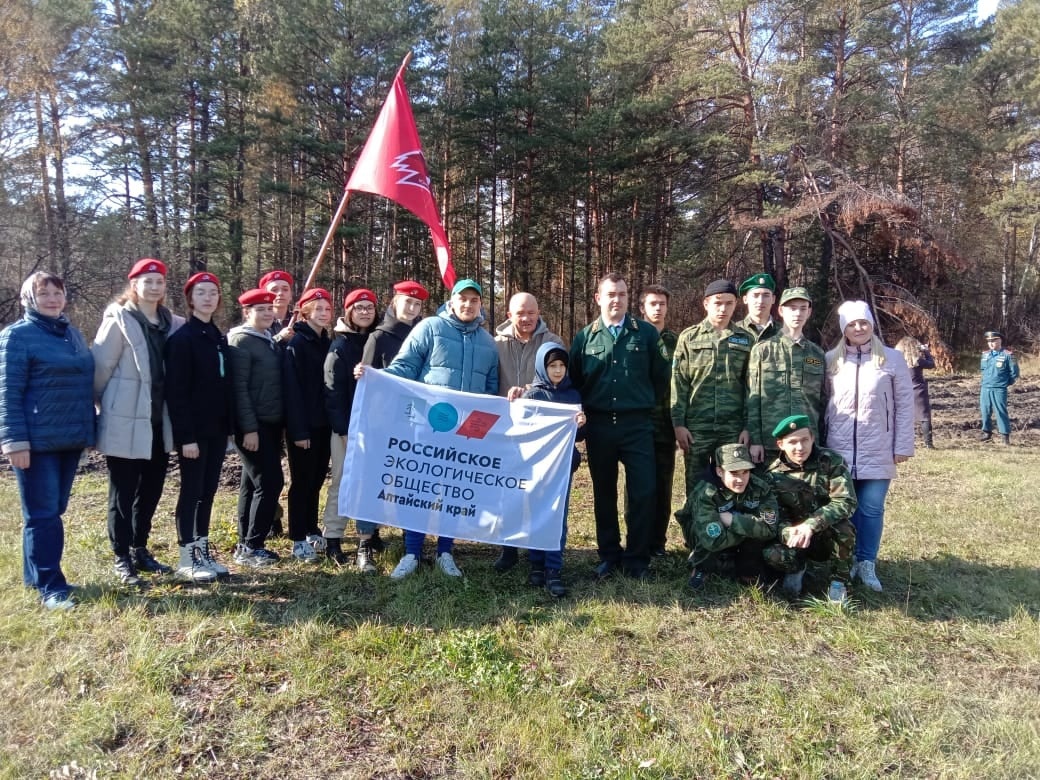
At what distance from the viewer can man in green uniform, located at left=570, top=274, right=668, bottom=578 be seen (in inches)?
176

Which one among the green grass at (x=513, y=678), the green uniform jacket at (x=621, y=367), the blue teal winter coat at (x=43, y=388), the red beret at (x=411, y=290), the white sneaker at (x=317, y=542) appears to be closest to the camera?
the green grass at (x=513, y=678)

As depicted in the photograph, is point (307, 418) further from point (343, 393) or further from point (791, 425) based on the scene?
point (791, 425)

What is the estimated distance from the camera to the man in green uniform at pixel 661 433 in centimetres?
481

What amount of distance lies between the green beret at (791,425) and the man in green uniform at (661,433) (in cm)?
92

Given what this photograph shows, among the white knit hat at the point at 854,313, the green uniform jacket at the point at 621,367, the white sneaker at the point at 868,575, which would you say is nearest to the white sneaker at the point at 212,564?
the green uniform jacket at the point at 621,367

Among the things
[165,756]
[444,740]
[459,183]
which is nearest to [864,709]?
[444,740]

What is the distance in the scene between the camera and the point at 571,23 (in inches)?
837

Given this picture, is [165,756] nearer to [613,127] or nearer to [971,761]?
[971,761]

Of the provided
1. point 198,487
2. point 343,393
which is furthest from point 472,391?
point 198,487

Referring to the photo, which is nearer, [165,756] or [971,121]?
[165,756]

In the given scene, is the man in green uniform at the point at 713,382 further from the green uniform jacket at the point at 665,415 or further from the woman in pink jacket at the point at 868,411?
the woman in pink jacket at the point at 868,411

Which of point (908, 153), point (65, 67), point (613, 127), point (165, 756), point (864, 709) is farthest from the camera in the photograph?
point (908, 153)

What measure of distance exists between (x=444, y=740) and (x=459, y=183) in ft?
70.2

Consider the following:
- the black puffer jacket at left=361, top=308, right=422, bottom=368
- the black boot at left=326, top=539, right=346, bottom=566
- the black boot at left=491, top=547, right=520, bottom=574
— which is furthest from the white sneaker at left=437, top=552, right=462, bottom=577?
the black puffer jacket at left=361, top=308, right=422, bottom=368
